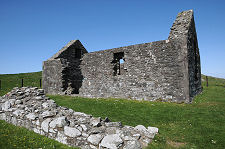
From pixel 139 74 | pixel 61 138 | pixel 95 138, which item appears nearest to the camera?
pixel 95 138

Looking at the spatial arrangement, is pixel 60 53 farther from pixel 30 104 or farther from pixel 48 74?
pixel 30 104

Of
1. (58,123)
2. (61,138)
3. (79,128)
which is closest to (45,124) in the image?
(58,123)

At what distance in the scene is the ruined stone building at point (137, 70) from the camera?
12.5 m

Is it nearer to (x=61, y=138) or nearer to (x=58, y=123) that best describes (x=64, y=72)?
(x=58, y=123)

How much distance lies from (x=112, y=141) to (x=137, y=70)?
10.3 metres

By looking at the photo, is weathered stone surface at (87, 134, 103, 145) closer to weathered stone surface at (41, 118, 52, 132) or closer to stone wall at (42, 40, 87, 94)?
weathered stone surface at (41, 118, 52, 132)

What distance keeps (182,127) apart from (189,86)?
19.3ft

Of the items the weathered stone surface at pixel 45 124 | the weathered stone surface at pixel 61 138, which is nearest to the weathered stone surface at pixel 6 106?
the weathered stone surface at pixel 45 124

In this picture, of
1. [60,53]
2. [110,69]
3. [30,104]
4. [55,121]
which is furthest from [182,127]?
[60,53]

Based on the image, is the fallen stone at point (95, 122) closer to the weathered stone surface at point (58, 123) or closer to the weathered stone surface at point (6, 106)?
the weathered stone surface at point (58, 123)

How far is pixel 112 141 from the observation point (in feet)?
15.0

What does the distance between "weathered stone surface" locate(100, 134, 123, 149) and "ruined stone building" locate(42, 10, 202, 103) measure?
905cm

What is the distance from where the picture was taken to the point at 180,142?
5602 millimetres

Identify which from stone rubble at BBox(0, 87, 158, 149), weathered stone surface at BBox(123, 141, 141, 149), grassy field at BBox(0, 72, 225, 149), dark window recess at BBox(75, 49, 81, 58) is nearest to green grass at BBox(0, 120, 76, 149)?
grassy field at BBox(0, 72, 225, 149)
